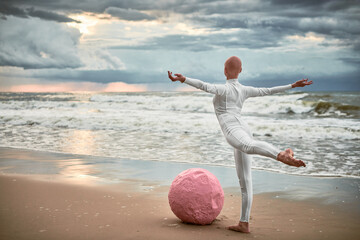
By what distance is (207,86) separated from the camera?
4.28 metres

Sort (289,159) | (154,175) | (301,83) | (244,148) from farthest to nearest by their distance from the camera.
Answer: (154,175), (301,83), (244,148), (289,159)

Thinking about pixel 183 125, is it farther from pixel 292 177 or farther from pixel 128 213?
pixel 128 213

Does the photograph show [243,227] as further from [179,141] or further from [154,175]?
[179,141]

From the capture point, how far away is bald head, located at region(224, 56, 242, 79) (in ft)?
15.2

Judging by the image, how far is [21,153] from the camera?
36.4 feet

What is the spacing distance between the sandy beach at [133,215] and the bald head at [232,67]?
6.12 ft

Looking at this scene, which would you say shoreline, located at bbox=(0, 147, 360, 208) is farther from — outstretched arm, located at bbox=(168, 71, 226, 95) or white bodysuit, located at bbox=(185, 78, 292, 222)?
outstretched arm, located at bbox=(168, 71, 226, 95)

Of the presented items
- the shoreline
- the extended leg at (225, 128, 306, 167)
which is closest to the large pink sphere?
the extended leg at (225, 128, 306, 167)

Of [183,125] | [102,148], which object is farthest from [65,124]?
[102,148]

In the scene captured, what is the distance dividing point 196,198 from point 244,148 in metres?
1.01

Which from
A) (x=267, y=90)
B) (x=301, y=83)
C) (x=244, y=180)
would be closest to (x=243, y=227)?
(x=244, y=180)

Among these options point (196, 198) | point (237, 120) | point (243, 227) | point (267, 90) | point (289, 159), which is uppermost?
point (267, 90)

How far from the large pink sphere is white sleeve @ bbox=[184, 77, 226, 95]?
1.16 meters

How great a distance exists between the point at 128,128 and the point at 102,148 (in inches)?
252
